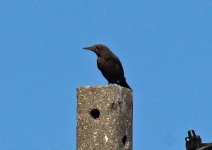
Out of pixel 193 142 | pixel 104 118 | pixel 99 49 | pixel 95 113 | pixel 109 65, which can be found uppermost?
pixel 99 49

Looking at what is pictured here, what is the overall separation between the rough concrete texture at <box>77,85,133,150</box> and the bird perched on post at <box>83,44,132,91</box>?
2.69m

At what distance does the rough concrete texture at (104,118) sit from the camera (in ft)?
27.5

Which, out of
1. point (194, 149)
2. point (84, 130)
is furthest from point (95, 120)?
point (194, 149)

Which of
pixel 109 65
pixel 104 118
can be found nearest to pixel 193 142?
pixel 104 118

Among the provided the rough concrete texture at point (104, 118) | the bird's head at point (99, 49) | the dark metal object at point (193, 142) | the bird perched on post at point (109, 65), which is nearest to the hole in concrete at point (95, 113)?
the rough concrete texture at point (104, 118)

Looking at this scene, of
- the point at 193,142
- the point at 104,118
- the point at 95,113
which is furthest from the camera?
the point at 95,113

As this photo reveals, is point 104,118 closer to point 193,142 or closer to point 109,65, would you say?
point 193,142

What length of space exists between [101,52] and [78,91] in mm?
2745

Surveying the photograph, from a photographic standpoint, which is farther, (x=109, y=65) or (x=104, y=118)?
(x=109, y=65)

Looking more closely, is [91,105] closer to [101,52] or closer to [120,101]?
[120,101]

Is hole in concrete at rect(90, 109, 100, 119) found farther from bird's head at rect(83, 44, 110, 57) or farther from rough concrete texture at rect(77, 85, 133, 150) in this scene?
bird's head at rect(83, 44, 110, 57)

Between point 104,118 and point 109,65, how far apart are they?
3.12m

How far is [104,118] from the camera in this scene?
8.52 metres

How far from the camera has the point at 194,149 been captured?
7.09 metres
